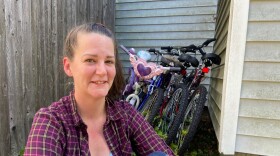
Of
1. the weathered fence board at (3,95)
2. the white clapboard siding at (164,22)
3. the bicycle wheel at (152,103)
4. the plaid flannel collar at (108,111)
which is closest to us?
the plaid flannel collar at (108,111)

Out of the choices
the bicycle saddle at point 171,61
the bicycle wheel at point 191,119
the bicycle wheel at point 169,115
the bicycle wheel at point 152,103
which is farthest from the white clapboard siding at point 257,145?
the bicycle saddle at point 171,61

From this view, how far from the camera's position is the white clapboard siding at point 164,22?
13.8 ft

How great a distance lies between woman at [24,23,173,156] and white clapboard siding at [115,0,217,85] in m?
3.20

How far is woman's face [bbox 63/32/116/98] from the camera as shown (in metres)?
1.01

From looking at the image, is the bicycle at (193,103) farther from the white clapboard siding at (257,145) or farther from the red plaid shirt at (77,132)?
the red plaid shirt at (77,132)

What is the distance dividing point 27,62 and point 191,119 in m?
1.84

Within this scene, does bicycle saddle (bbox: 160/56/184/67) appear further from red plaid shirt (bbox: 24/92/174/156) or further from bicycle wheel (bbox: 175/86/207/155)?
red plaid shirt (bbox: 24/92/174/156)

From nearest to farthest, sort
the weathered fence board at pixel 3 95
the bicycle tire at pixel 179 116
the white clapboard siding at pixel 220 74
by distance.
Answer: the weathered fence board at pixel 3 95
the white clapboard siding at pixel 220 74
the bicycle tire at pixel 179 116

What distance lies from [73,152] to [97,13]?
3209 mm

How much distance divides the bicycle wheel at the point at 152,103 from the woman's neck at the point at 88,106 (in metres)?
1.54

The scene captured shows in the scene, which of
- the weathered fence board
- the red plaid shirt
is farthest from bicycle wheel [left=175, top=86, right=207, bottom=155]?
the weathered fence board

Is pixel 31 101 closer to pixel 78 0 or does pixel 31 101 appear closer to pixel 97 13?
pixel 78 0

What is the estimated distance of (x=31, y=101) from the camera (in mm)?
2516

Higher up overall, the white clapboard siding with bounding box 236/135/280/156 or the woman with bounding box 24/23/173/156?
the woman with bounding box 24/23/173/156
